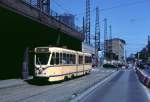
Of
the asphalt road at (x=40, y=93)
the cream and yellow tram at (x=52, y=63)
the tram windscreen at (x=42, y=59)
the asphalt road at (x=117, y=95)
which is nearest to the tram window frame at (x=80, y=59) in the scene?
the cream and yellow tram at (x=52, y=63)

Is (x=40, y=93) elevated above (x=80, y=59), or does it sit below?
below

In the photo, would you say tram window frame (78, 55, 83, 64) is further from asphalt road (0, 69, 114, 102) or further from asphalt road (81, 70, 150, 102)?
asphalt road (81, 70, 150, 102)

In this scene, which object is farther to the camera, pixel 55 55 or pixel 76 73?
pixel 76 73

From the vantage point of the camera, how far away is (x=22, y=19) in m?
36.1

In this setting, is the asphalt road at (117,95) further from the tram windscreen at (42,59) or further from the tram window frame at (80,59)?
the tram window frame at (80,59)

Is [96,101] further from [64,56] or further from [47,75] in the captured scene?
[64,56]

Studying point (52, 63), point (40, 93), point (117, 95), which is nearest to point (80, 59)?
point (52, 63)

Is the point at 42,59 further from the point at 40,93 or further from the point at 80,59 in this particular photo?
the point at 80,59

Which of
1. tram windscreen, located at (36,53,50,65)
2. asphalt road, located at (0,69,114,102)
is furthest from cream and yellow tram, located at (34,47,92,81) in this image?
asphalt road, located at (0,69,114,102)

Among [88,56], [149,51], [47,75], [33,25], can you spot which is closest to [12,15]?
[47,75]

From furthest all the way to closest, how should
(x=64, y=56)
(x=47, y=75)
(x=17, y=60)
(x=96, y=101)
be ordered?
(x=17, y=60) → (x=64, y=56) → (x=47, y=75) → (x=96, y=101)

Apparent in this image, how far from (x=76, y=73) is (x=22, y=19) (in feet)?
30.8

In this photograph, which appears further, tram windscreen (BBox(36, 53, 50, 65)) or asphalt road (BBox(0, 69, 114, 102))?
tram windscreen (BBox(36, 53, 50, 65))

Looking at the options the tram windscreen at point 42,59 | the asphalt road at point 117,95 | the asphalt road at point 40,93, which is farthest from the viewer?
the tram windscreen at point 42,59
